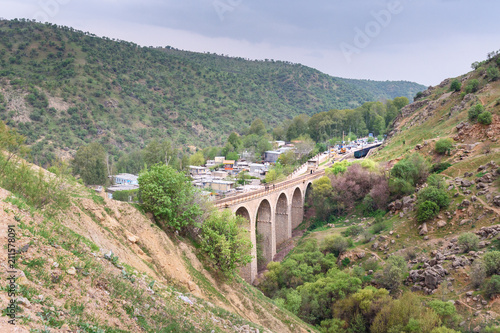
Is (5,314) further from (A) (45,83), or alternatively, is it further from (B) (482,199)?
(A) (45,83)

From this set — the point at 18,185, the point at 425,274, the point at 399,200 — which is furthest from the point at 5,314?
the point at 399,200

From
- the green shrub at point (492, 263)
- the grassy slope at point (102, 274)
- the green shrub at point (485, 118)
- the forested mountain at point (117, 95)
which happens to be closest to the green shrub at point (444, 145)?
the green shrub at point (485, 118)

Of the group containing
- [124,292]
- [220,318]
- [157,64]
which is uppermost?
[157,64]

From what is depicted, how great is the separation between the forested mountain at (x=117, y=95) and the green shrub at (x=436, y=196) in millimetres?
51019

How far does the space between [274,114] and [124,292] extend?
129581 millimetres

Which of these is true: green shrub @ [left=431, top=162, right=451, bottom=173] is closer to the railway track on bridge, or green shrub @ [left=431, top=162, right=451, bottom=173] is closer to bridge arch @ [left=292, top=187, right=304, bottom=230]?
the railway track on bridge

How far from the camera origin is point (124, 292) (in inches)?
462

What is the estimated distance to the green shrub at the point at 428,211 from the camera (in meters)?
31.7

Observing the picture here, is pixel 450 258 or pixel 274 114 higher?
pixel 274 114

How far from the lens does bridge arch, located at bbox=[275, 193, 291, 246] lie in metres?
44.8

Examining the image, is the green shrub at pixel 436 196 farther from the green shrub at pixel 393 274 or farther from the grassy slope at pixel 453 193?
the green shrub at pixel 393 274

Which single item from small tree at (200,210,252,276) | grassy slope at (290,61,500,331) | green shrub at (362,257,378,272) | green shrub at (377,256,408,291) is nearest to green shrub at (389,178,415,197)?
grassy slope at (290,61,500,331)

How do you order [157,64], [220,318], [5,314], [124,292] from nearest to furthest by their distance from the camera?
[5,314], [124,292], [220,318], [157,64]

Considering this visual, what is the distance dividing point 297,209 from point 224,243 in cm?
2794
